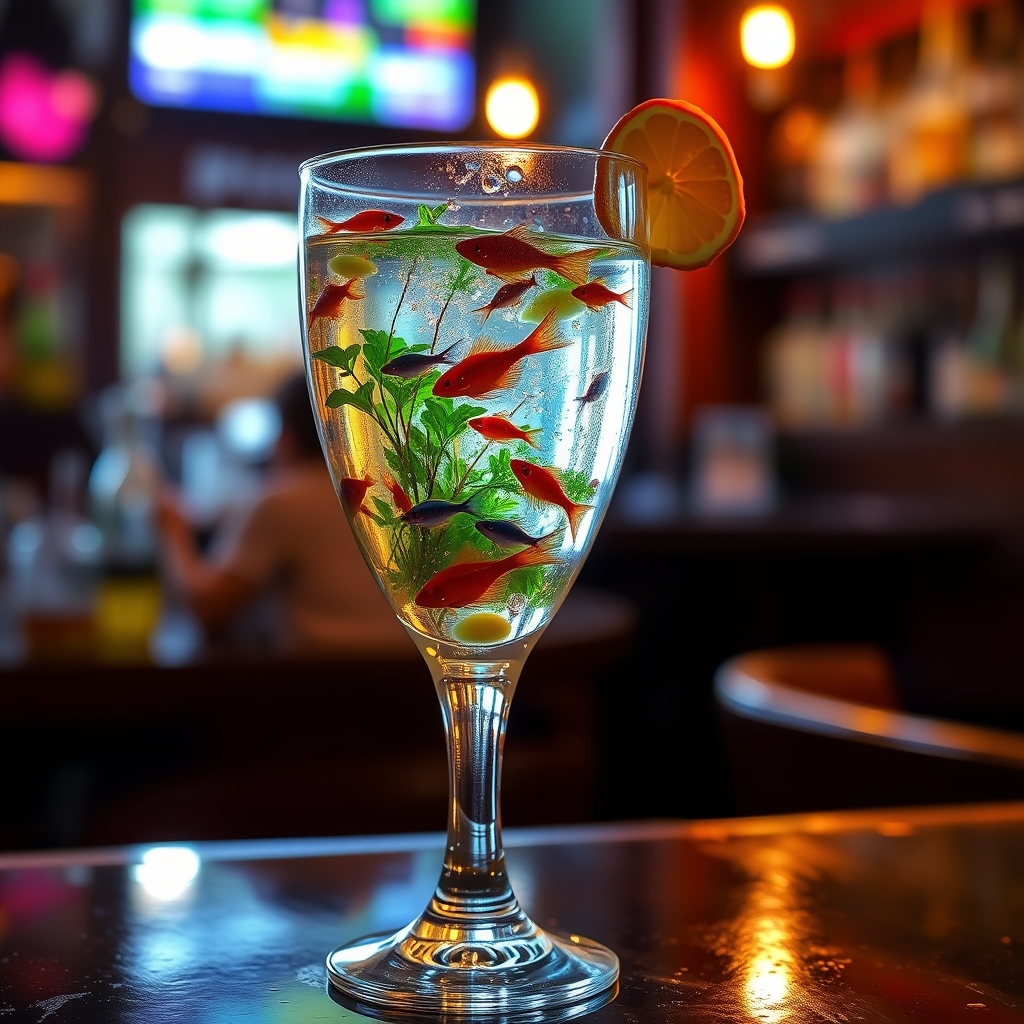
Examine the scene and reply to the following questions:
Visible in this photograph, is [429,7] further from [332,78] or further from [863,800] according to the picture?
[863,800]

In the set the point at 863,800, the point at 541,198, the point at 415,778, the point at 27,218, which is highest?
the point at 27,218

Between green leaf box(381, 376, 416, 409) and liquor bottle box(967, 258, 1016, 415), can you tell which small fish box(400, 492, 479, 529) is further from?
liquor bottle box(967, 258, 1016, 415)

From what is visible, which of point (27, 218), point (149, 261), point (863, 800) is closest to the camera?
point (863, 800)

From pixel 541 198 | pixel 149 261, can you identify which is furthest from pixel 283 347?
pixel 541 198

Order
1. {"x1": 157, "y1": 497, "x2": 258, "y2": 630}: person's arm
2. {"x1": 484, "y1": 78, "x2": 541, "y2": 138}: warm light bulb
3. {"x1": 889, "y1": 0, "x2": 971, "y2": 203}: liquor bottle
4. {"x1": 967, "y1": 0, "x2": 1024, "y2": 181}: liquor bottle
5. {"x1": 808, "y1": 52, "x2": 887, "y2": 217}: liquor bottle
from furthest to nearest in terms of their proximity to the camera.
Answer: {"x1": 808, "y1": 52, "x2": 887, "y2": 217}: liquor bottle → {"x1": 889, "y1": 0, "x2": 971, "y2": 203}: liquor bottle → {"x1": 967, "y1": 0, "x2": 1024, "y2": 181}: liquor bottle → {"x1": 484, "y1": 78, "x2": 541, "y2": 138}: warm light bulb → {"x1": 157, "y1": 497, "x2": 258, "y2": 630}: person's arm

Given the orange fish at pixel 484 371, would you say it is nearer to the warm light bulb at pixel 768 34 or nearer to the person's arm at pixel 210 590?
the person's arm at pixel 210 590

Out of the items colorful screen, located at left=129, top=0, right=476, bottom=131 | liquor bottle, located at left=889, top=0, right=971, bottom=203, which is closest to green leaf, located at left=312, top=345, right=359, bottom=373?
liquor bottle, located at left=889, top=0, right=971, bottom=203
